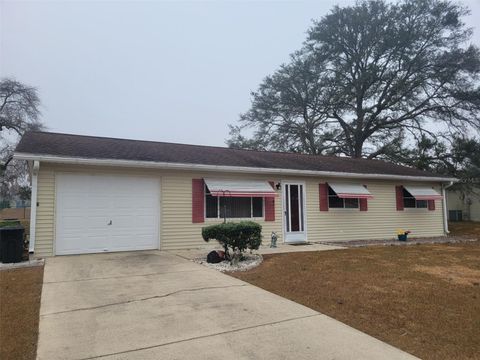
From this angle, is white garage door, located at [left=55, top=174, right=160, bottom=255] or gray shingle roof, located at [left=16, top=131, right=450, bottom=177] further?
gray shingle roof, located at [left=16, top=131, right=450, bottom=177]

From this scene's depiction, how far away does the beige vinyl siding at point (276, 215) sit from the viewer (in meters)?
8.78

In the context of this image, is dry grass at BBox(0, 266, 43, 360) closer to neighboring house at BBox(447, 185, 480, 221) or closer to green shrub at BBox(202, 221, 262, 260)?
green shrub at BBox(202, 221, 262, 260)

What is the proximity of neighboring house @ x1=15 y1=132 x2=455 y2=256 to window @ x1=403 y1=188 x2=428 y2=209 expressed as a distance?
7 centimetres

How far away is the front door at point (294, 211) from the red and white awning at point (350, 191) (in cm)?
138

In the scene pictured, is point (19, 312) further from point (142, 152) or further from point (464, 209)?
point (464, 209)

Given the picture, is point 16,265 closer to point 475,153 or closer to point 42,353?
point 42,353

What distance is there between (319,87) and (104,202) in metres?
20.7

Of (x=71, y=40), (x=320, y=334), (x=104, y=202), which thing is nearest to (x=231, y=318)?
(x=320, y=334)

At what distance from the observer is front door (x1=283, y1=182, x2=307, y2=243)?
12.3 metres

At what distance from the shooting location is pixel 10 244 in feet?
25.5

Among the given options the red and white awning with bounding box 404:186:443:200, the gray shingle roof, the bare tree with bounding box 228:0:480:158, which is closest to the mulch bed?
the gray shingle roof

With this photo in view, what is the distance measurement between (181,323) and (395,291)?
363 cm

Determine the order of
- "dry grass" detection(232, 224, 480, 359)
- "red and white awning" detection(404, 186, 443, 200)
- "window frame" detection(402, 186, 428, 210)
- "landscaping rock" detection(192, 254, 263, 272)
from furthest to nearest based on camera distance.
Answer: "window frame" detection(402, 186, 428, 210), "red and white awning" detection(404, 186, 443, 200), "landscaping rock" detection(192, 254, 263, 272), "dry grass" detection(232, 224, 480, 359)

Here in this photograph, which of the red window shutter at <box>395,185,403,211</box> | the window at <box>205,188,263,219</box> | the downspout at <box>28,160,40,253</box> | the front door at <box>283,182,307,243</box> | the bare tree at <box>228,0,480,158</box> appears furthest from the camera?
the bare tree at <box>228,0,480,158</box>
